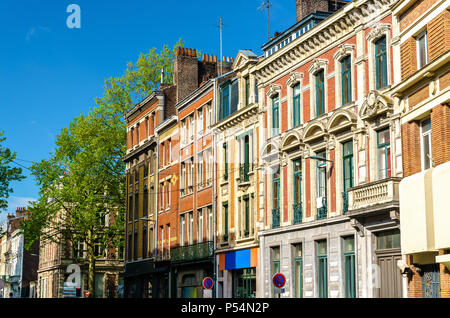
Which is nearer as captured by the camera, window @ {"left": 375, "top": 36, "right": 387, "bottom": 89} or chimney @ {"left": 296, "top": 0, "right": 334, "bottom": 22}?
window @ {"left": 375, "top": 36, "right": 387, "bottom": 89}

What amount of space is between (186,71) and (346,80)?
23.8 meters

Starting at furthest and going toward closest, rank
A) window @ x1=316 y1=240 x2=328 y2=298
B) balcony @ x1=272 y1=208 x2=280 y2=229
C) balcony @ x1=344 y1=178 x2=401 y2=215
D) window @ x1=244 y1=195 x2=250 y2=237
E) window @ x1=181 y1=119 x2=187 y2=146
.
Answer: window @ x1=181 y1=119 x2=187 y2=146 < window @ x1=244 y1=195 x2=250 y2=237 < balcony @ x1=272 y1=208 x2=280 y2=229 < window @ x1=316 y1=240 x2=328 y2=298 < balcony @ x1=344 y1=178 x2=401 y2=215

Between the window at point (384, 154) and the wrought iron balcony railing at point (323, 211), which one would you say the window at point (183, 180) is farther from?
the window at point (384, 154)

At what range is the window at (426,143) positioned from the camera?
74.7ft

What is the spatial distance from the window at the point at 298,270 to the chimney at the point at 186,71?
70.3 ft

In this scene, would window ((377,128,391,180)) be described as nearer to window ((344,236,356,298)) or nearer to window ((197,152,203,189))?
window ((344,236,356,298))

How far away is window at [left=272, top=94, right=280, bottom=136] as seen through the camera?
35.6 metres

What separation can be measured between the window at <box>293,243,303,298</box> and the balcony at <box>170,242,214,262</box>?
32.6 feet

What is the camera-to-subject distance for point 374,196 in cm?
2569

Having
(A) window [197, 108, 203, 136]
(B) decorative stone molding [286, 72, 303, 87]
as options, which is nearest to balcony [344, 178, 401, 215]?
(B) decorative stone molding [286, 72, 303, 87]

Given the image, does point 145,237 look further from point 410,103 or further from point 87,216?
point 410,103

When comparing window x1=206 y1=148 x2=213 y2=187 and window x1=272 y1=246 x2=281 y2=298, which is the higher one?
window x1=206 y1=148 x2=213 y2=187

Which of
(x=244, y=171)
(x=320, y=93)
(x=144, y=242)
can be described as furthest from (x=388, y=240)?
(x=144, y=242)

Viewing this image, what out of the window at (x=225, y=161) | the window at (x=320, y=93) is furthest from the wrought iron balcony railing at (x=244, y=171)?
the window at (x=320, y=93)
